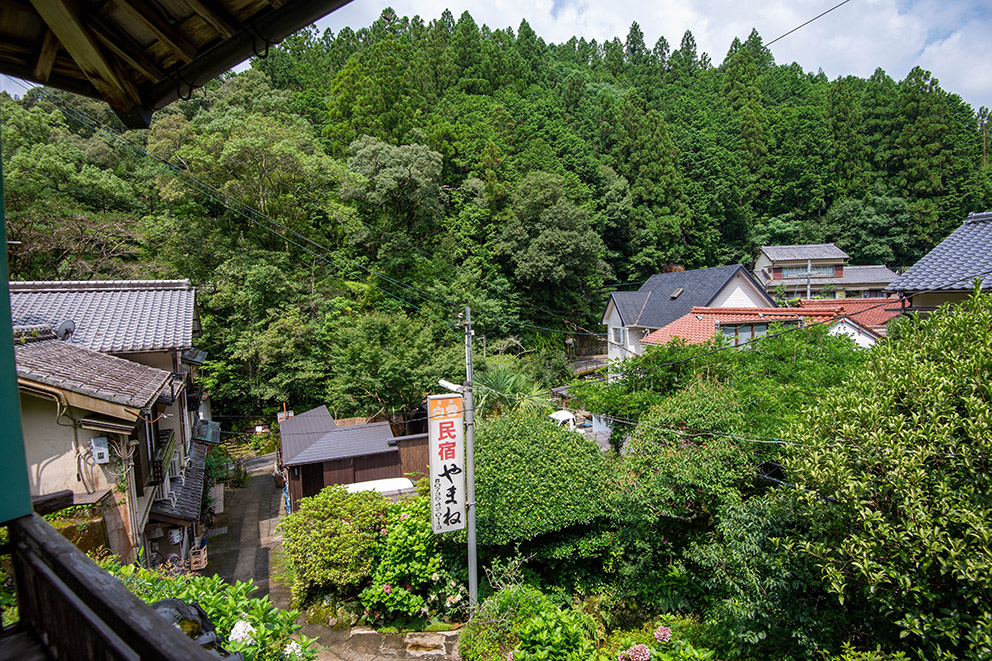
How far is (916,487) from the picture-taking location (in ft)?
12.4

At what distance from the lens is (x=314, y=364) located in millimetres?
18141

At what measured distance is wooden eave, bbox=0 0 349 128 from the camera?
64.8 inches

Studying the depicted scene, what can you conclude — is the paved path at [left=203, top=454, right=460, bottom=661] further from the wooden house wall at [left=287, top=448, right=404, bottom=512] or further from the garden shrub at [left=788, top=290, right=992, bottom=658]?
the garden shrub at [left=788, top=290, right=992, bottom=658]

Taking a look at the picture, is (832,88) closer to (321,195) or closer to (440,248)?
(440,248)

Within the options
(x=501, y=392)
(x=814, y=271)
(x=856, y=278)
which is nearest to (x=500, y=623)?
(x=501, y=392)

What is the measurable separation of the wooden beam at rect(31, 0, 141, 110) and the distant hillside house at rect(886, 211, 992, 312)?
30.5 ft

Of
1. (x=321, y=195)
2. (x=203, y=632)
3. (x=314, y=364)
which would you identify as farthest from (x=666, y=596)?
(x=321, y=195)

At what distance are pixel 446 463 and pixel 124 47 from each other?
7647mm

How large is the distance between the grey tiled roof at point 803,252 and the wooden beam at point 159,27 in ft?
135

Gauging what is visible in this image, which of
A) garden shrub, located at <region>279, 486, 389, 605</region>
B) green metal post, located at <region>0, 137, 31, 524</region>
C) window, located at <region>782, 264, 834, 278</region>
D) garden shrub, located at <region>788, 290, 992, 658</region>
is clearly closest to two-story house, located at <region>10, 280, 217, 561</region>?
garden shrub, located at <region>279, 486, 389, 605</region>

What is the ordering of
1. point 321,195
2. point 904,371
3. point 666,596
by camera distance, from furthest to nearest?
A: point 321,195
point 666,596
point 904,371

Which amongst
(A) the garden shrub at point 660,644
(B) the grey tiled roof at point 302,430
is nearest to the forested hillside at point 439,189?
(B) the grey tiled roof at point 302,430

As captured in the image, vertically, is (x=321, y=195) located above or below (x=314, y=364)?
above

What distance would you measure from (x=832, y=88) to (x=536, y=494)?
5050 centimetres
